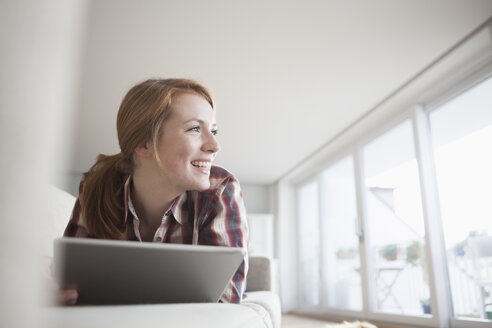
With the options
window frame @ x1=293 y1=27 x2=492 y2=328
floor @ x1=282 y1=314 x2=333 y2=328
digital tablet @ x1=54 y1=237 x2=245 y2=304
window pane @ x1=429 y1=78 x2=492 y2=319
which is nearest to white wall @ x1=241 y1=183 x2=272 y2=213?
floor @ x1=282 y1=314 x2=333 y2=328

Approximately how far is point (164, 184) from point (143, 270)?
45 centimetres

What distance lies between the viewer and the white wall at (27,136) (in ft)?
0.60

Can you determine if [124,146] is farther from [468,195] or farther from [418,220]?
[418,220]

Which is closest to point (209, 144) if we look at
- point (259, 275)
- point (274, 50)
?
point (259, 275)

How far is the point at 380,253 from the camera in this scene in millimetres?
4617

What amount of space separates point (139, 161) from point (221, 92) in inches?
123

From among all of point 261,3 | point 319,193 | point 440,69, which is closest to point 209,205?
point 261,3

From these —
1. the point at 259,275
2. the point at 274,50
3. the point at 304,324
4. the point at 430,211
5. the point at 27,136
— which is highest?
the point at 274,50

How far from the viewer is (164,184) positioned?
985 mm

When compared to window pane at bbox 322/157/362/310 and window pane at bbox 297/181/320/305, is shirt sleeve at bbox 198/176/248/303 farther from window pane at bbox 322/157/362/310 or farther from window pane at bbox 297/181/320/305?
window pane at bbox 297/181/320/305

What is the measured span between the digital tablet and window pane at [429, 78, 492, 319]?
10.6 feet

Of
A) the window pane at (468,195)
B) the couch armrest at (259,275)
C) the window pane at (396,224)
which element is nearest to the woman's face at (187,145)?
the couch armrest at (259,275)

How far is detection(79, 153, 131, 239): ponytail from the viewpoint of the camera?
948mm

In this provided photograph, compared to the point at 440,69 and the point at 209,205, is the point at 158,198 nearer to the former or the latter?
the point at 209,205
